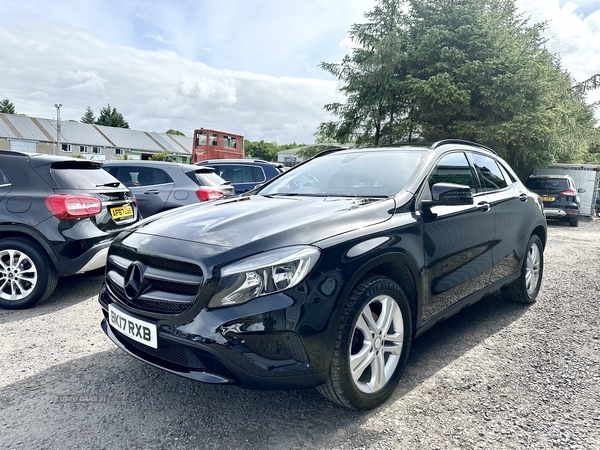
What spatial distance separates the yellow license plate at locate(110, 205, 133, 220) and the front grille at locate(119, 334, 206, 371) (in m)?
2.89

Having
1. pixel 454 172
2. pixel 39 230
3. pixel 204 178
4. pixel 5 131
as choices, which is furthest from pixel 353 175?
pixel 5 131

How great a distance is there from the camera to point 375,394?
2348 mm

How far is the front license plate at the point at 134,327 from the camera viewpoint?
2.13 metres

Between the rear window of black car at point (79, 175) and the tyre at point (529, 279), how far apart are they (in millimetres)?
4568

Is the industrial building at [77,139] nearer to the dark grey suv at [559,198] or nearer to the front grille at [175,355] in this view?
the dark grey suv at [559,198]

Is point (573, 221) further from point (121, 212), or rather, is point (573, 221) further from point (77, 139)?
point (77, 139)

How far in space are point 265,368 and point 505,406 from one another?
59.6 inches

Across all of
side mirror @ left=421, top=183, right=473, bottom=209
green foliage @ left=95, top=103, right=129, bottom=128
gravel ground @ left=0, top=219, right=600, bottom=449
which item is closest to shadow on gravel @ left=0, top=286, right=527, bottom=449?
gravel ground @ left=0, top=219, right=600, bottom=449

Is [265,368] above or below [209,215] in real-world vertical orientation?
below

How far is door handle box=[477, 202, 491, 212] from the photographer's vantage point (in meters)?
3.40

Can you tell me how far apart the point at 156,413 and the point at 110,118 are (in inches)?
3460

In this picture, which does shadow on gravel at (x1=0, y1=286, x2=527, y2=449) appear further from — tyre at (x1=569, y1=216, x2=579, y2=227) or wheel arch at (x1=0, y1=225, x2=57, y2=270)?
tyre at (x1=569, y1=216, x2=579, y2=227)

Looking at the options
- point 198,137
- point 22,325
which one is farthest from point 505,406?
point 198,137

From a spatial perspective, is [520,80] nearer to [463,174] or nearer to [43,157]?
[463,174]
